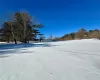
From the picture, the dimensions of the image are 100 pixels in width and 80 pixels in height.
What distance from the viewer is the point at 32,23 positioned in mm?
29422

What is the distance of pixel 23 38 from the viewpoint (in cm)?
2788

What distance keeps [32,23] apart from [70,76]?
27.0 m

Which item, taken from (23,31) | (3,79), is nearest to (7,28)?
(23,31)

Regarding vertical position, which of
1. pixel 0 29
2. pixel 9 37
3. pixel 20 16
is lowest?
pixel 9 37

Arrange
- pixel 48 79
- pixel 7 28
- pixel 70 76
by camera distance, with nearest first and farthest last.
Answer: pixel 48 79, pixel 70 76, pixel 7 28

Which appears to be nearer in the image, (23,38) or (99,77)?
(99,77)

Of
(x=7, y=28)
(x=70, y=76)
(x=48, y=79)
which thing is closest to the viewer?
(x=48, y=79)

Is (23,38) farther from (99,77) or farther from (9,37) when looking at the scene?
(99,77)

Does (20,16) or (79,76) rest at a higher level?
(20,16)

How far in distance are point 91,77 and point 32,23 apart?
89.4 ft

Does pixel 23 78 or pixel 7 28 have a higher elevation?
pixel 7 28

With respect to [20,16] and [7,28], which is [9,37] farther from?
[20,16]

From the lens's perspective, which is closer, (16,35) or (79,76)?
(79,76)

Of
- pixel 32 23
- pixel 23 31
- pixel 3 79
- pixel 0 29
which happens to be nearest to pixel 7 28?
pixel 0 29
